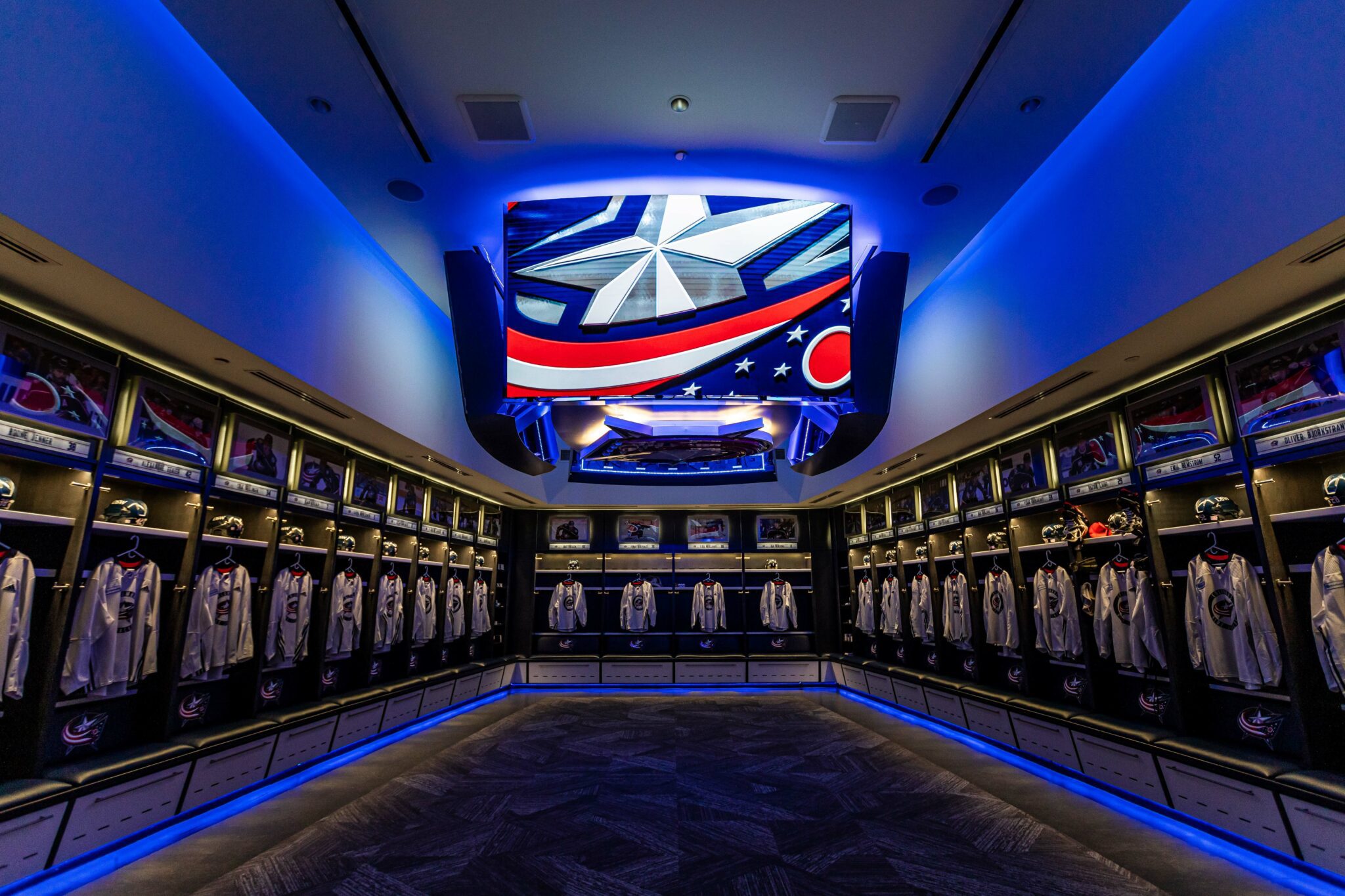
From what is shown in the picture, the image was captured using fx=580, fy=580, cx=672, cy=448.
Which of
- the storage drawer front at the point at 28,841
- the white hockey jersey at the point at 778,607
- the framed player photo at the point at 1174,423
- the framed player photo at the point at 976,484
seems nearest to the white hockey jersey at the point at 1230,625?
the framed player photo at the point at 1174,423

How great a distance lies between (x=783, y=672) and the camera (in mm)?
9586

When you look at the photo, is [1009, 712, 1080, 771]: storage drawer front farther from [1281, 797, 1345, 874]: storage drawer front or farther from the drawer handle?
the drawer handle

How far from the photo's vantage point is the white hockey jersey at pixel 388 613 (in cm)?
652

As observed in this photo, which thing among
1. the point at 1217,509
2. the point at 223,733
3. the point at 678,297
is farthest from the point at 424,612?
the point at 1217,509

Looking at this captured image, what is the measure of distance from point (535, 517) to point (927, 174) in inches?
323

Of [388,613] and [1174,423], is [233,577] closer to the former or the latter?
[388,613]

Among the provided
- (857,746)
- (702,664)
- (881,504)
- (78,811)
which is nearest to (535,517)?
(702,664)

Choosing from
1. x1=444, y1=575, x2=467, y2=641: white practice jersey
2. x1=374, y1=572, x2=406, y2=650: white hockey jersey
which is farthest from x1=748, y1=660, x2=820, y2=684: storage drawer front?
x1=374, y1=572, x2=406, y2=650: white hockey jersey

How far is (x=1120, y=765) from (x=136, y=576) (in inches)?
275

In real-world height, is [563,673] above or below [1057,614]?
below

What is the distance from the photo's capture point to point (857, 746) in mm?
5836

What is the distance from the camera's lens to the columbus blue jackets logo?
3.60m

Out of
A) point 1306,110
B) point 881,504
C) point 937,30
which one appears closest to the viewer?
point 1306,110

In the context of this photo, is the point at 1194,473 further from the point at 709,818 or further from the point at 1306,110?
the point at 709,818
